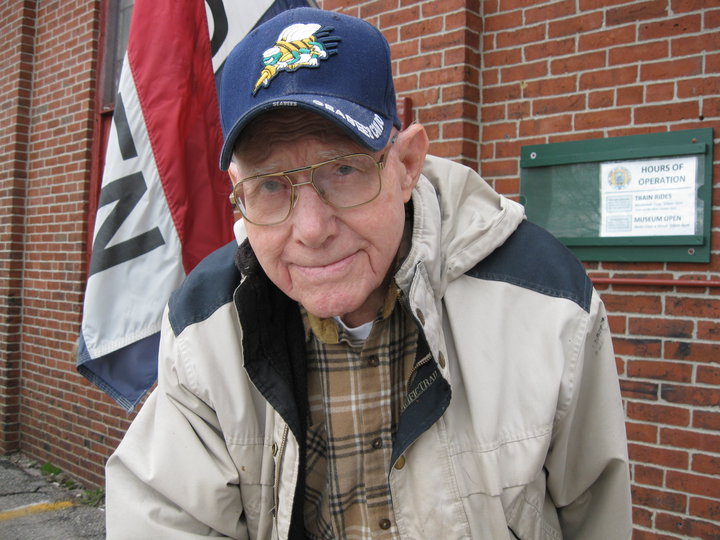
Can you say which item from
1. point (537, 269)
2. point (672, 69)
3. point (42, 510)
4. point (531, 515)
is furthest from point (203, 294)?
point (42, 510)

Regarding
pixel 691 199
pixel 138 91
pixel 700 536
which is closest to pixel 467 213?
pixel 691 199

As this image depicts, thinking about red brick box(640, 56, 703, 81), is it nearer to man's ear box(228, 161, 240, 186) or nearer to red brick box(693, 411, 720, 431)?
red brick box(693, 411, 720, 431)

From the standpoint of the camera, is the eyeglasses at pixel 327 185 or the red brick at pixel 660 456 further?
the red brick at pixel 660 456

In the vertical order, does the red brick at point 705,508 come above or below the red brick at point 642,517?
above

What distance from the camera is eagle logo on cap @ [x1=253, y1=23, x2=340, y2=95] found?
4.67 feet

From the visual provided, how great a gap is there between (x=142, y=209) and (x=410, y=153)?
160cm

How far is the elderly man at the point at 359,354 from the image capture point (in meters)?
1.46

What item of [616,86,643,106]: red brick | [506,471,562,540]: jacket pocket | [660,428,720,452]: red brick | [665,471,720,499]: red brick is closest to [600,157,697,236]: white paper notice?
[616,86,643,106]: red brick

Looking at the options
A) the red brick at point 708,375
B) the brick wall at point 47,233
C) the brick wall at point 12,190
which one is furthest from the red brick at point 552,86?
the brick wall at point 12,190

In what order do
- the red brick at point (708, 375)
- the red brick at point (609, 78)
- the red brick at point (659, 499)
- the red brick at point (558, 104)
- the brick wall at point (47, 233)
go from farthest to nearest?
the brick wall at point (47, 233) → the red brick at point (558, 104) → the red brick at point (609, 78) → the red brick at point (659, 499) → the red brick at point (708, 375)

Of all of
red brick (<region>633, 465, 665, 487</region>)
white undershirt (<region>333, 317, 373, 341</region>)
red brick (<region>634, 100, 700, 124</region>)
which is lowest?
red brick (<region>633, 465, 665, 487</region>)

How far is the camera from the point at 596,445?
1.62 meters

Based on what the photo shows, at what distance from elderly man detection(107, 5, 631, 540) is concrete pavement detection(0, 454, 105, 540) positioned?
336cm

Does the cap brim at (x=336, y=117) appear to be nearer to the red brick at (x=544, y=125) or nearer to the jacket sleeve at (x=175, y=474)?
the jacket sleeve at (x=175, y=474)
